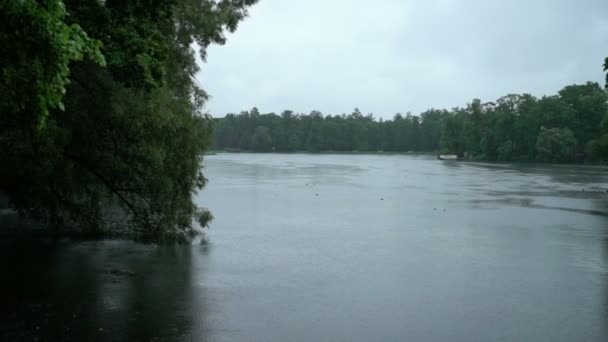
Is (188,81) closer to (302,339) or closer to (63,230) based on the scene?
(63,230)

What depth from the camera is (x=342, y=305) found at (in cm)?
1319

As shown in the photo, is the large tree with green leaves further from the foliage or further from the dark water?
the dark water

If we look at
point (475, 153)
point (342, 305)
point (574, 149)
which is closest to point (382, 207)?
point (342, 305)

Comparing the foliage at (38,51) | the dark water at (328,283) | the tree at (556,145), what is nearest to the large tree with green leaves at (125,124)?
the foliage at (38,51)

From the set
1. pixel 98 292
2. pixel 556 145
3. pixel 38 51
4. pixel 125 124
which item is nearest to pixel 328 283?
pixel 98 292

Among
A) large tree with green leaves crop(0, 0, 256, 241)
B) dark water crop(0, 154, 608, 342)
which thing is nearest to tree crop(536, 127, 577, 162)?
dark water crop(0, 154, 608, 342)

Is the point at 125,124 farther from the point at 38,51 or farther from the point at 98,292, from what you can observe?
the point at 38,51

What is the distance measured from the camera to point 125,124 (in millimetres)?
16734

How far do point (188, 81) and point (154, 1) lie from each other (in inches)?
363

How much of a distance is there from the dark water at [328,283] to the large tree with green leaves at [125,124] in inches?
73.6

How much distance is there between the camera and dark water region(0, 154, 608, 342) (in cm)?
1141

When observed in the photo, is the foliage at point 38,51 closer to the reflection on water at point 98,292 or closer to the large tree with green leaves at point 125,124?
the large tree with green leaves at point 125,124

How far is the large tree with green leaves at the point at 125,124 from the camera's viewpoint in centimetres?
1166

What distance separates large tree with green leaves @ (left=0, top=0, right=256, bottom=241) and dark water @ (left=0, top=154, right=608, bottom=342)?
6.13 ft
